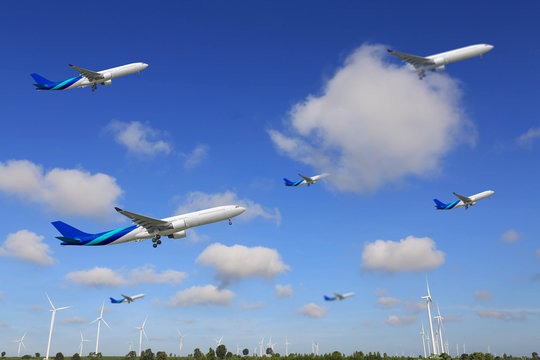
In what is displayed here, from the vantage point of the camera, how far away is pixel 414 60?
302 feet

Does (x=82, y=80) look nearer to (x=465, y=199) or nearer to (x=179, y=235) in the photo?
(x=179, y=235)

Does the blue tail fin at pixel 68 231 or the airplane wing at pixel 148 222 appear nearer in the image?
the airplane wing at pixel 148 222

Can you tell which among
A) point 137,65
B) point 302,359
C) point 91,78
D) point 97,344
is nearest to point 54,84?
point 91,78

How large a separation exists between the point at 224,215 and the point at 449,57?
61.8m

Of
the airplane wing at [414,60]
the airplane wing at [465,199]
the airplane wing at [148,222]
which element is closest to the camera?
the airplane wing at [148,222]

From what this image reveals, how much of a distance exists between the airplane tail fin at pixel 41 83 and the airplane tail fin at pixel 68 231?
3884 centimetres

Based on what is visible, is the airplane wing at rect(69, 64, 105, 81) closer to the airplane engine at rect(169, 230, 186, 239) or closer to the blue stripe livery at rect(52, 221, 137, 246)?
the blue stripe livery at rect(52, 221, 137, 246)

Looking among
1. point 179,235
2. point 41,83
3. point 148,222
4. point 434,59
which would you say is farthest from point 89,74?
point 434,59

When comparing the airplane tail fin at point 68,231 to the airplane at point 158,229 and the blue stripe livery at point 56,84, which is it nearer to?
the airplane at point 158,229

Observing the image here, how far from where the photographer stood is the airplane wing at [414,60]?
90.4m

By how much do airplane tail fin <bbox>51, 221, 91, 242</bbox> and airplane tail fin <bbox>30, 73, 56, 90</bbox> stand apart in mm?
38837

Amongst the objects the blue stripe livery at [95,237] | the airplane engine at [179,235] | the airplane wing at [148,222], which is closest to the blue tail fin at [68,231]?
the blue stripe livery at [95,237]

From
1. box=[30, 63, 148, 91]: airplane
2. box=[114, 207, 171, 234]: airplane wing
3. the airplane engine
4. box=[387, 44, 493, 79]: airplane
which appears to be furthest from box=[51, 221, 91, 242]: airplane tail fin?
box=[387, 44, 493, 79]: airplane

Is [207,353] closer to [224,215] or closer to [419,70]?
[224,215]
